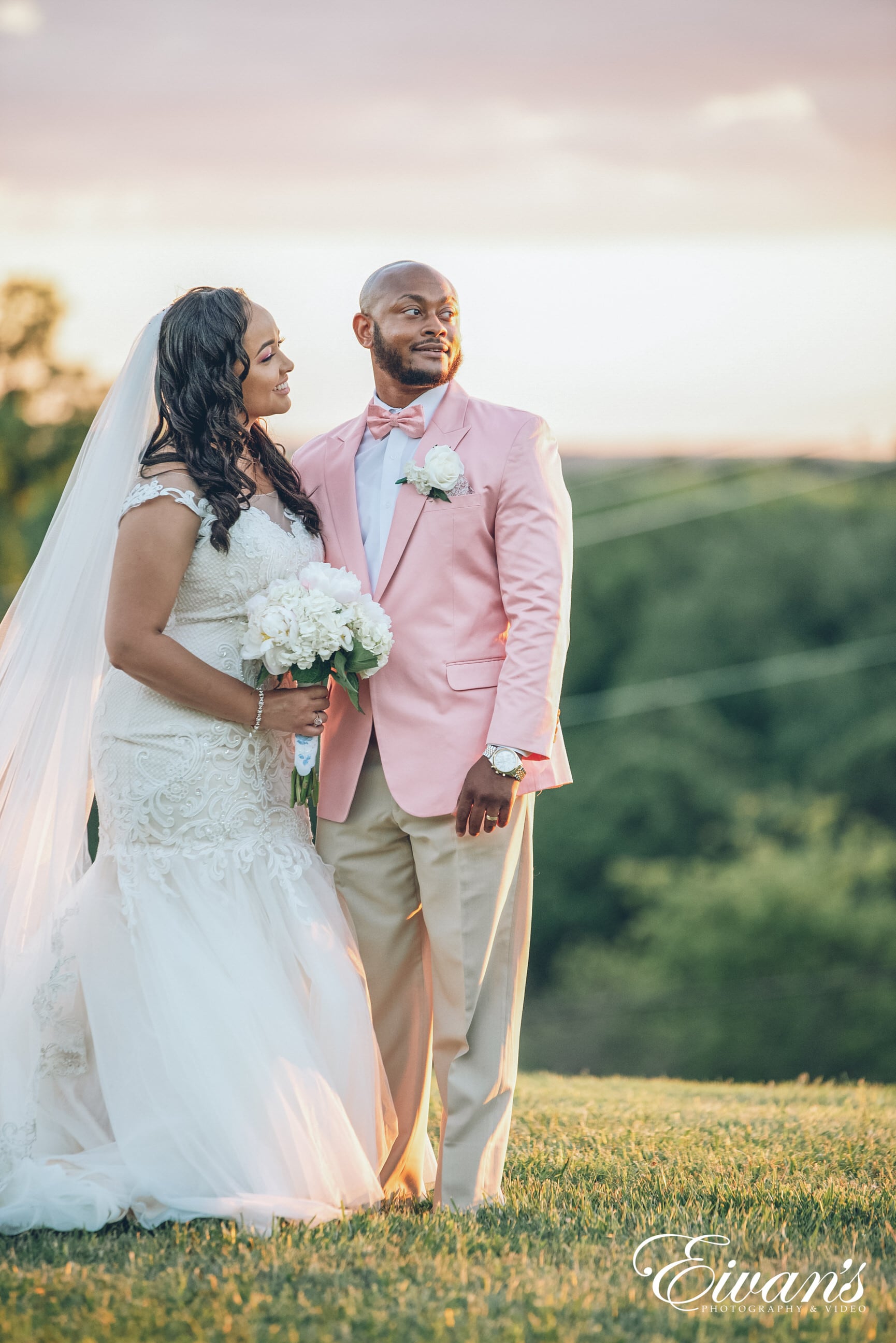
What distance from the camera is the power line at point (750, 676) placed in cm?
3241

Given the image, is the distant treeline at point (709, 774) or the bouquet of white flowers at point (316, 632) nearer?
the bouquet of white flowers at point (316, 632)

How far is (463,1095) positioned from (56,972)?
4.04 ft

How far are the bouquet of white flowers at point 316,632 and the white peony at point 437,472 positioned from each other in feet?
1.13

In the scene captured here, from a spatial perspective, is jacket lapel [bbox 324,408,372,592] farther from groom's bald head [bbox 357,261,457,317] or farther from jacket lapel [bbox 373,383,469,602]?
groom's bald head [bbox 357,261,457,317]

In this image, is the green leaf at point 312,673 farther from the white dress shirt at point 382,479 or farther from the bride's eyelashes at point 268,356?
the bride's eyelashes at point 268,356

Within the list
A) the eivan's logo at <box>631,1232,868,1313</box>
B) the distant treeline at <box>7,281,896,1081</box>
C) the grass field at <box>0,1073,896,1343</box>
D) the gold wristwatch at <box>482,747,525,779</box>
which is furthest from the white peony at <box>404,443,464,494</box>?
the distant treeline at <box>7,281,896,1081</box>

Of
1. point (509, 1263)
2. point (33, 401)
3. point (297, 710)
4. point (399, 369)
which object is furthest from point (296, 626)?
point (33, 401)

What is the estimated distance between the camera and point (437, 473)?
394cm

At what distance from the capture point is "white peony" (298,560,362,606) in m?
Result: 3.86

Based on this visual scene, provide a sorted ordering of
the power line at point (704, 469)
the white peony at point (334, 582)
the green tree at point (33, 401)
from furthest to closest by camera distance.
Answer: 1. the power line at point (704, 469)
2. the green tree at point (33, 401)
3. the white peony at point (334, 582)

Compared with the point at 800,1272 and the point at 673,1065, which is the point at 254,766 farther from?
the point at 673,1065

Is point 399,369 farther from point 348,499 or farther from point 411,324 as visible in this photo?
point 348,499

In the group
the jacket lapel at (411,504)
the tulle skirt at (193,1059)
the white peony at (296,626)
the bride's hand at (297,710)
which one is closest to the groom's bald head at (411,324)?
the jacket lapel at (411,504)

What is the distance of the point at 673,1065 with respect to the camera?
1045 inches
